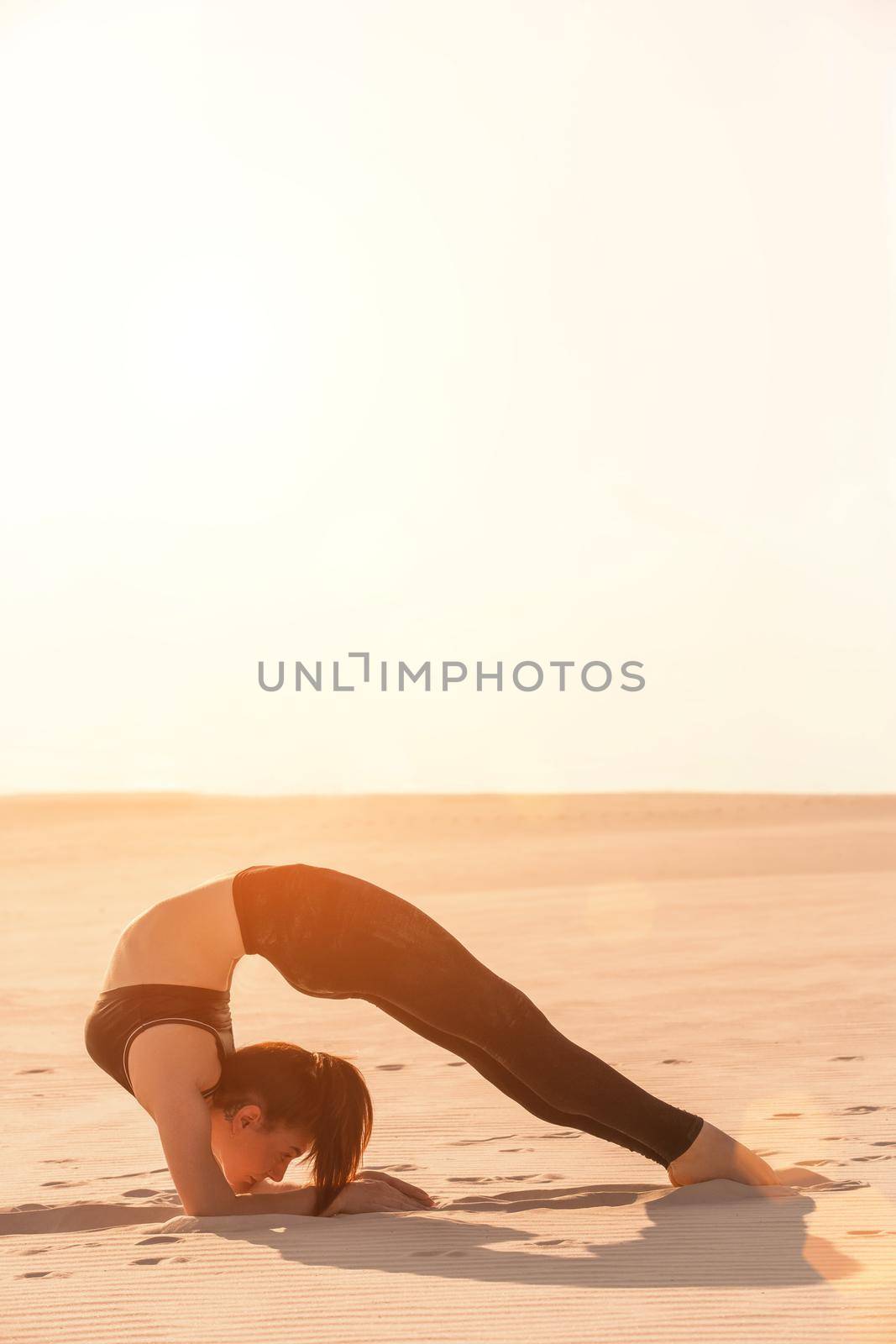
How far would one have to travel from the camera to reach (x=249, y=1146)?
179 inches

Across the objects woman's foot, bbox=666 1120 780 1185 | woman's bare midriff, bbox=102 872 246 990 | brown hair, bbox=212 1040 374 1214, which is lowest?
woman's foot, bbox=666 1120 780 1185

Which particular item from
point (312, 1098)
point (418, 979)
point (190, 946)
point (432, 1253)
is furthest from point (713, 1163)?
point (190, 946)

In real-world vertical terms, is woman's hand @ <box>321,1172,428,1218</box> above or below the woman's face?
below

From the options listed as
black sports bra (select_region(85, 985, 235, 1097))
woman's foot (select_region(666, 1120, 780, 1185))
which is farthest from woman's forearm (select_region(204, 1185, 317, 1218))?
woman's foot (select_region(666, 1120, 780, 1185))

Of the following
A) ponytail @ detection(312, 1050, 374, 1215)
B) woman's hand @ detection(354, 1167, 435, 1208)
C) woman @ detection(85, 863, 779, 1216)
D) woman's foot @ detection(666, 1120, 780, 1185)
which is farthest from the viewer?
woman's hand @ detection(354, 1167, 435, 1208)

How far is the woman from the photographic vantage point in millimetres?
4391

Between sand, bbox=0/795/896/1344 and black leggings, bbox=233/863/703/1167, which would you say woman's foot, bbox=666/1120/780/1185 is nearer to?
sand, bbox=0/795/896/1344

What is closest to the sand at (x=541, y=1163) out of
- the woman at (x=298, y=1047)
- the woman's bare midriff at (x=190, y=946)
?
the woman at (x=298, y=1047)

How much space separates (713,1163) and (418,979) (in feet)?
3.74

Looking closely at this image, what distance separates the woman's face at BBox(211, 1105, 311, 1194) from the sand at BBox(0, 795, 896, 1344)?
202mm

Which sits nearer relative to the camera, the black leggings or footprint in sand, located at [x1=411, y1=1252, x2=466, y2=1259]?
footprint in sand, located at [x1=411, y1=1252, x2=466, y2=1259]

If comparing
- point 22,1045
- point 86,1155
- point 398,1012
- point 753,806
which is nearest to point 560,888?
point 22,1045

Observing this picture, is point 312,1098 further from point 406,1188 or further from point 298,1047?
point 406,1188

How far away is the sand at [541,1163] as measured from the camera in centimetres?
364
